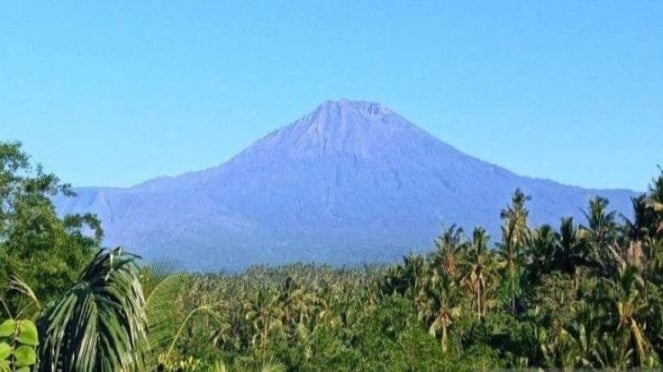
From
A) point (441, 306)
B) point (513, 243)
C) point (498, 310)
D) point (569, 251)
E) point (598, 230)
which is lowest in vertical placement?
point (498, 310)

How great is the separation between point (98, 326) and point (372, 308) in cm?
5701

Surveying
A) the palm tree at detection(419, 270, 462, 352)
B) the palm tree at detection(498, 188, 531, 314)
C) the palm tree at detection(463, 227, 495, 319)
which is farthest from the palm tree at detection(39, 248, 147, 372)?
the palm tree at detection(498, 188, 531, 314)

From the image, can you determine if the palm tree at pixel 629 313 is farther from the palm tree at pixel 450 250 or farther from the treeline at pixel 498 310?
the palm tree at pixel 450 250

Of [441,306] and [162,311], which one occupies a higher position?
[162,311]

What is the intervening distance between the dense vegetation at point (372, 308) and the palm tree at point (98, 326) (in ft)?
0.05

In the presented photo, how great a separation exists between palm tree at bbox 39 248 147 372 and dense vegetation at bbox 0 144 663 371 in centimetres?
1

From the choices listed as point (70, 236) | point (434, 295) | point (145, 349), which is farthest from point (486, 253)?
point (145, 349)

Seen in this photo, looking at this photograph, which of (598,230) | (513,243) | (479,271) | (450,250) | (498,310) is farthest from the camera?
(513,243)

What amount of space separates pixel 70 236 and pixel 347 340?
3407 cm

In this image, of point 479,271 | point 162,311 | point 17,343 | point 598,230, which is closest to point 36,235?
point 162,311

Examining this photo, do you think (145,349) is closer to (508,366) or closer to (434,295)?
(508,366)

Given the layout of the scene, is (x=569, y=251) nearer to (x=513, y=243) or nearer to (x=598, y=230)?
(x=598, y=230)

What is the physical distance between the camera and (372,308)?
6575 cm

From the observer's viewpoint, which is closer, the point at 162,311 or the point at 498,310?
the point at 162,311
